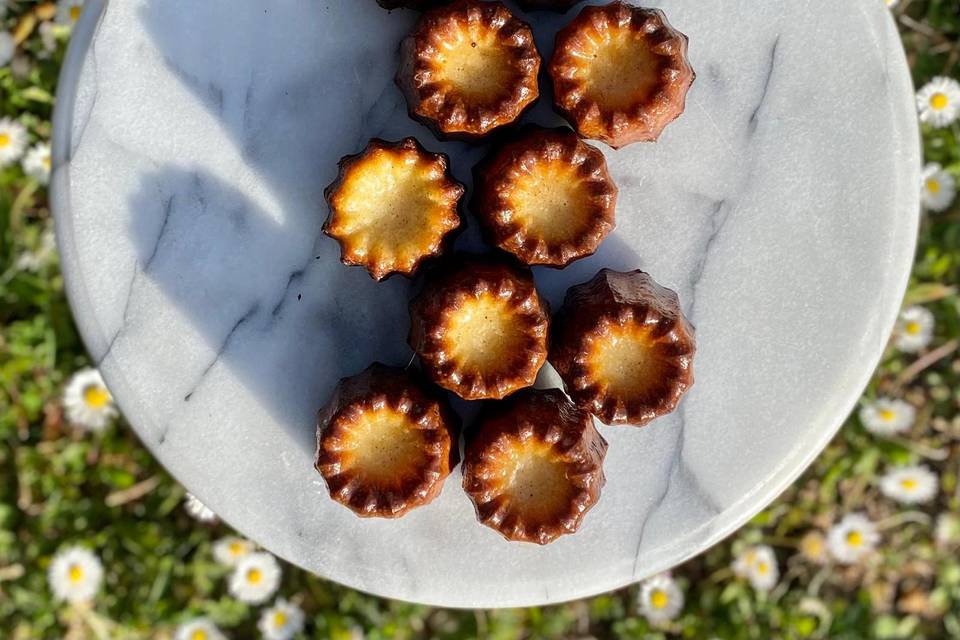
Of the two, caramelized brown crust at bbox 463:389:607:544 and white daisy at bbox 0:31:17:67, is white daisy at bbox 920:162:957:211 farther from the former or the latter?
white daisy at bbox 0:31:17:67

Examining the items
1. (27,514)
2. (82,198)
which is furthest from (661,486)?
(27,514)

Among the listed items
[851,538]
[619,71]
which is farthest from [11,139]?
[851,538]

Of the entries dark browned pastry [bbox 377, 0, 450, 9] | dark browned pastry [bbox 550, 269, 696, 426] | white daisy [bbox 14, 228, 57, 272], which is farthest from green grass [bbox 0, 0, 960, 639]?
dark browned pastry [bbox 377, 0, 450, 9]

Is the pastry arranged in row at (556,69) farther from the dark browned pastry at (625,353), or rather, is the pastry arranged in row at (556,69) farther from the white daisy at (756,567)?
the white daisy at (756,567)

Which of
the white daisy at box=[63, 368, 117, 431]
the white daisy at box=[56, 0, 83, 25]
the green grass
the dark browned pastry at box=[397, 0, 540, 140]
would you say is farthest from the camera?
the green grass

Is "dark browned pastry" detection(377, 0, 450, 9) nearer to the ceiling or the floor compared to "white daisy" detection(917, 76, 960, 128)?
nearer to the ceiling
